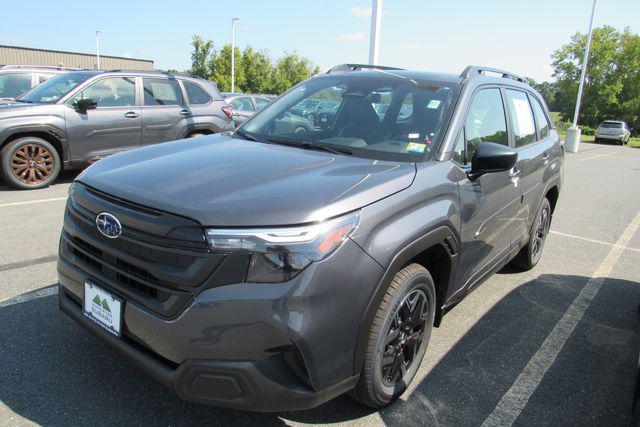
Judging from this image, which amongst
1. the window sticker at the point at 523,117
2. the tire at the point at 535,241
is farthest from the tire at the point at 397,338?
the tire at the point at 535,241

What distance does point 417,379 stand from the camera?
2977mm

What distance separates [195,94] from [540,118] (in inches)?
244

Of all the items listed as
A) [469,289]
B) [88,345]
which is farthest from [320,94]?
[88,345]

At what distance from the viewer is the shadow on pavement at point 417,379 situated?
2480 millimetres

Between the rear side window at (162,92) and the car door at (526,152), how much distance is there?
6.15 m

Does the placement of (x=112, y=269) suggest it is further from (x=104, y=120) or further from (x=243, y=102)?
(x=243, y=102)

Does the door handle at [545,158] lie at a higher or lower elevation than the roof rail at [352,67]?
lower

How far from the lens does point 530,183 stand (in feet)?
13.6

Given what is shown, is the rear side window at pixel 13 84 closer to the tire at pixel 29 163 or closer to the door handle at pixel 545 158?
the tire at pixel 29 163

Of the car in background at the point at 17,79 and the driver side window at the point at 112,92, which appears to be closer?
the driver side window at the point at 112,92

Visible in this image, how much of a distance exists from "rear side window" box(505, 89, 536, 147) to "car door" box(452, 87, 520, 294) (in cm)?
24

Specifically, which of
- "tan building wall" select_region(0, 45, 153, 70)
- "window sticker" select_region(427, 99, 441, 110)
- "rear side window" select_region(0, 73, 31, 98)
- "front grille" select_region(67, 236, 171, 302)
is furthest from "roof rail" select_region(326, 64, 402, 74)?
"tan building wall" select_region(0, 45, 153, 70)

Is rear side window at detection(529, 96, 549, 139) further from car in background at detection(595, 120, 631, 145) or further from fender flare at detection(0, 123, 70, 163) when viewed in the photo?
car in background at detection(595, 120, 631, 145)

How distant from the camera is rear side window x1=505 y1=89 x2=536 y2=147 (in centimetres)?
405
